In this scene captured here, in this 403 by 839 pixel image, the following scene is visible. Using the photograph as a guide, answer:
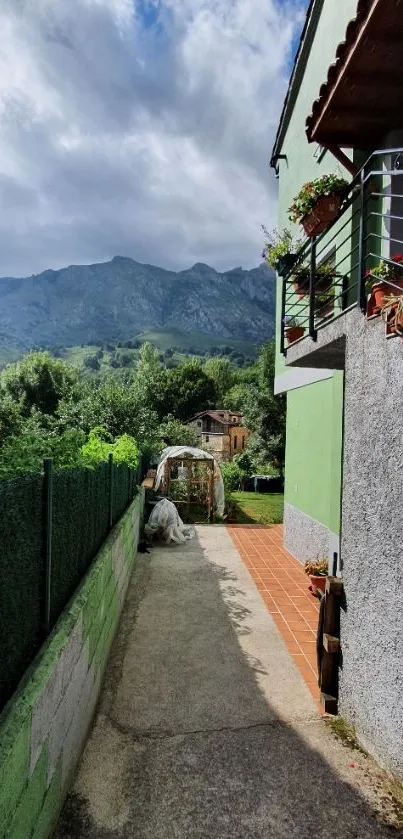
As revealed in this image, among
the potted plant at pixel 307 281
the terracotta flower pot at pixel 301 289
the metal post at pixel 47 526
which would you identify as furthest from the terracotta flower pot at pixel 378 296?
the terracotta flower pot at pixel 301 289

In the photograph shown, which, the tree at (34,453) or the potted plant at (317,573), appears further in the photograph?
the potted plant at (317,573)

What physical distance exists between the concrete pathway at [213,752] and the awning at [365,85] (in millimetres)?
5892

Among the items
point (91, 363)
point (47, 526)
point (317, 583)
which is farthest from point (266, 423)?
point (91, 363)

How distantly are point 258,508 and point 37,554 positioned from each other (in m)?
16.6

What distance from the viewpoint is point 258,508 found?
19.2 metres

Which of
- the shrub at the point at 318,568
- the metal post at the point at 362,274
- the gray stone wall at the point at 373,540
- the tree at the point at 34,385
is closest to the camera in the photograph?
the gray stone wall at the point at 373,540

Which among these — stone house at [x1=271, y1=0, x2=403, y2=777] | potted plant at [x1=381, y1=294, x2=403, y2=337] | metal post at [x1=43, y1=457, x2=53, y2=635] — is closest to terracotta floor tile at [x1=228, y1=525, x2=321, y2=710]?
stone house at [x1=271, y1=0, x2=403, y2=777]

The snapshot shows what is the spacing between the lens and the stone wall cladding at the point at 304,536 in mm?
8820

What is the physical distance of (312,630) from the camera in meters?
6.64

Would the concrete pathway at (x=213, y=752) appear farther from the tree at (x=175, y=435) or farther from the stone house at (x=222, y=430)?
the stone house at (x=222, y=430)

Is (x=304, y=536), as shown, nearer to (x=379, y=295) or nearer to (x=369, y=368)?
(x=369, y=368)

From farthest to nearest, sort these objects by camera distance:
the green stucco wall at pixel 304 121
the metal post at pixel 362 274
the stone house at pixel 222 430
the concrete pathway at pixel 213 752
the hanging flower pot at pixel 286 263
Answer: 1. the stone house at pixel 222 430
2. the green stucco wall at pixel 304 121
3. the hanging flower pot at pixel 286 263
4. the metal post at pixel 362 274
5. the concrete pathway at pixel 213 752

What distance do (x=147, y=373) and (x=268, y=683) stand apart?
5381cm

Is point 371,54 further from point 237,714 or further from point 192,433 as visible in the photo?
point 192,433
